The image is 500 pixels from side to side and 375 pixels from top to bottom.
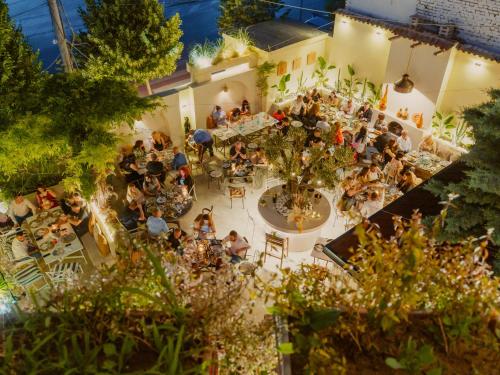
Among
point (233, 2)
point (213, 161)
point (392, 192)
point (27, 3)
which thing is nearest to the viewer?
point (392, 192)

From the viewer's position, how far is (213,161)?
47.2 feet

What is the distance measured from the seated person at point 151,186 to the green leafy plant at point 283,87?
275 inches

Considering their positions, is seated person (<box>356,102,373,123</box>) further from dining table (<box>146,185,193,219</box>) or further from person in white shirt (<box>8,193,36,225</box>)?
person in white shirt (<box>8,193,36,225</box>)

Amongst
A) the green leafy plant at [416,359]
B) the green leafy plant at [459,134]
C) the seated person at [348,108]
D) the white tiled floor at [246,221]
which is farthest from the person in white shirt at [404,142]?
the green leafy plant at [416,359]

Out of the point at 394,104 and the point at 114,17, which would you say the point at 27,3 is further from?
the point at 394,104

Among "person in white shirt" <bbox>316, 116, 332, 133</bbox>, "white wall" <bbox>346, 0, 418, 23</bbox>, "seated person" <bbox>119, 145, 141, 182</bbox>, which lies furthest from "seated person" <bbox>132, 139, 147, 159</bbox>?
"white wall" <bbox>346, 0, 418, 23</bbox>

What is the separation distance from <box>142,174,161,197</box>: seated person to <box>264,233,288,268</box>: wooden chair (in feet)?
11.4

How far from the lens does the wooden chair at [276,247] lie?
9.76 m

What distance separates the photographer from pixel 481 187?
21.4 feet

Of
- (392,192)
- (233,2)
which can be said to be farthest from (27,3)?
(392,192)

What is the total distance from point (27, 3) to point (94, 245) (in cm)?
7323

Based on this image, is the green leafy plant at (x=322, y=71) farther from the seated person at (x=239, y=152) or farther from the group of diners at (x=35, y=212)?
the group of diners at (x=35, y=212)

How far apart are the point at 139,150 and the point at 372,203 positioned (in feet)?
22.4

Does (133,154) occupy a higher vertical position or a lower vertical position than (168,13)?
higher
